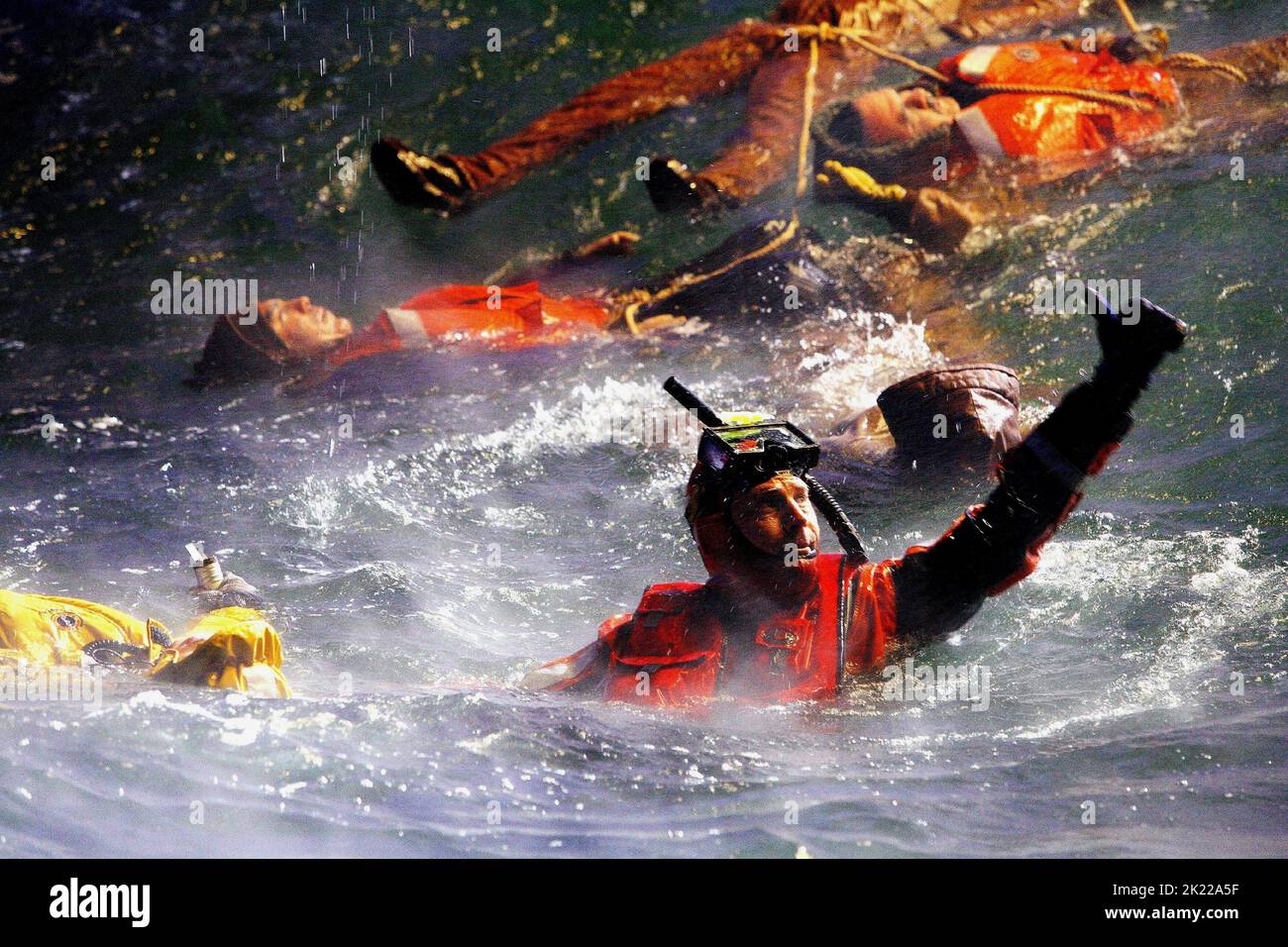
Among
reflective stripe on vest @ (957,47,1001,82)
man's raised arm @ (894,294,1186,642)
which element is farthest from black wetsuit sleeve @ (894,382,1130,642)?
reflective stripe on vest @ (957,47,1001,82)

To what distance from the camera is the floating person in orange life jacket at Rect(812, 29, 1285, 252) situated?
871cm

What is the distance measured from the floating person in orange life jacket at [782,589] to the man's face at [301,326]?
5.26 m

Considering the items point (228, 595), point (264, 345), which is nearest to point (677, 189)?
point (264, 345)

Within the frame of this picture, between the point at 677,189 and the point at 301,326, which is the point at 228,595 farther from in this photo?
the point at 677,189

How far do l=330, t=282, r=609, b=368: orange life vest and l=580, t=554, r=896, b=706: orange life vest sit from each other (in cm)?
471

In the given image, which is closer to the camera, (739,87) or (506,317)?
(506,317)

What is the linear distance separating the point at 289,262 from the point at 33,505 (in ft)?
12.6

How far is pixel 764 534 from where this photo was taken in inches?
167

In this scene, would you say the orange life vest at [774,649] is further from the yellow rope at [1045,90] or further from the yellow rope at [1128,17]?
the yellow rope at [1128,17]

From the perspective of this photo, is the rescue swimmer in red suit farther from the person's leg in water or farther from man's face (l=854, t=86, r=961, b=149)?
man's face (l=854, t=86, r=961, b=149)

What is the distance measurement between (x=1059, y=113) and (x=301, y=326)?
518 centimetres

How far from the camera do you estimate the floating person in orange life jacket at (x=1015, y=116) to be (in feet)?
28.6

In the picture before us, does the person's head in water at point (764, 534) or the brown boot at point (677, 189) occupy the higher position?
the brown boot at point (677, 189)

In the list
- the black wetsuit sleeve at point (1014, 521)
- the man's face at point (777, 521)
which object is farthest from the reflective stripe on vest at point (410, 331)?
the black wetsuit sleeve at point (1014, 521)
